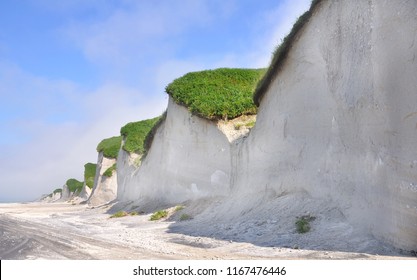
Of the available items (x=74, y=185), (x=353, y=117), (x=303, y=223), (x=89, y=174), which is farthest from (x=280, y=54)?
(x=74, y=185)

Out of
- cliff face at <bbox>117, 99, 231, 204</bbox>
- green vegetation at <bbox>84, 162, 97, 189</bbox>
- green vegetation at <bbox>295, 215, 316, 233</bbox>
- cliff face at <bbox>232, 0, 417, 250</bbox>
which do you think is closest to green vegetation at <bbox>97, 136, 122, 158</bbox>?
green vegetation at <bbox>84, 162, 97, 189</bbox>

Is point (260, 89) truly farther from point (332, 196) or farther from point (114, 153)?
point (114, 153)

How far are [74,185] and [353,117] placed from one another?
6118cm

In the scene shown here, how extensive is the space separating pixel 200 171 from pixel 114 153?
28510 mm

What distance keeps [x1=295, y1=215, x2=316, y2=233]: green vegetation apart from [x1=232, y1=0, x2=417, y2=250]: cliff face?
0.65 metres

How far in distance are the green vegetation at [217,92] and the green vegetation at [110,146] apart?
25306mm

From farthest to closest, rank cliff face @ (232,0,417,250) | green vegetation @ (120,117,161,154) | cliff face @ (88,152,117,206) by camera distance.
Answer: cliff face @ (88,152,117,206) < green vegetation @ (120,117,161,154) < cliff face @ (232,0,417,250)

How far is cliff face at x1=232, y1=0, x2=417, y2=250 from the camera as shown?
7109 millimetres

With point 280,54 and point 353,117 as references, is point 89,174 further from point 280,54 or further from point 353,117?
point 353,117

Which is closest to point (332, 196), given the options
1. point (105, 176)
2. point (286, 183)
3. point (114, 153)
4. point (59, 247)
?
point (286, 183)

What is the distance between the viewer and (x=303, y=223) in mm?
9477

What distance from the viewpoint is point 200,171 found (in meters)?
18.0

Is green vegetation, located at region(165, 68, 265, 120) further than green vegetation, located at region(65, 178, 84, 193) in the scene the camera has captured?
No

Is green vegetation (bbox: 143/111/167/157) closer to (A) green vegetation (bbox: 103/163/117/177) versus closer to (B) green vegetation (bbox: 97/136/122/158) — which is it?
(A) green vegetation (bbox: 103/163/117/177)
